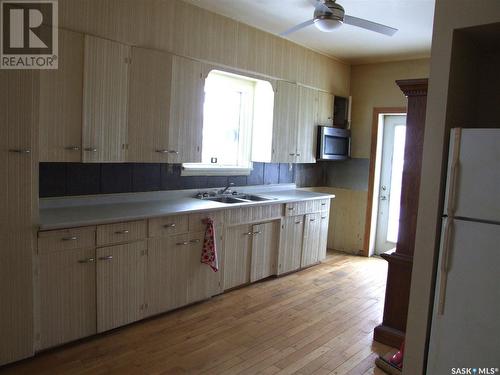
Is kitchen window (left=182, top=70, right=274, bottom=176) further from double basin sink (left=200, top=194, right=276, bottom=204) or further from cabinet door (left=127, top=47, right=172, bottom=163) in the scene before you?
cabinet door (left=127, top=47, right=172, bottom=163)

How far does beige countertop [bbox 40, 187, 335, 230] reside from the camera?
2.64 meters

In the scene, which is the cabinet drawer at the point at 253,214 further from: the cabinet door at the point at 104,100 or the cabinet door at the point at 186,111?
the cabinet door at the point at 104,100

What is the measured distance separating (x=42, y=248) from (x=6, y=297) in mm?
340

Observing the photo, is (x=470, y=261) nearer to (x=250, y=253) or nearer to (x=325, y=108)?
(x=250, y=253)

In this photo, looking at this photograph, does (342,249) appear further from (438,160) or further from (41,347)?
(41,347)

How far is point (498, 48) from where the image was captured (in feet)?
7.92

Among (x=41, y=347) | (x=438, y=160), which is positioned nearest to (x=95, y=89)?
(x=41, y=347)

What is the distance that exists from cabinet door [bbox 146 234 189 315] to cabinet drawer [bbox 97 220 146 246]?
0.14 m

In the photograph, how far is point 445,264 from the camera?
6.72ft

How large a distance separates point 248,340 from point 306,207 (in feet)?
6.52

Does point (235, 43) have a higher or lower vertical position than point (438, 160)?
higher

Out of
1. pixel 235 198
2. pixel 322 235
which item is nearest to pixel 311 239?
pixel 322 235

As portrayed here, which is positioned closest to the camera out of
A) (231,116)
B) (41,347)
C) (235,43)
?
(41,347)

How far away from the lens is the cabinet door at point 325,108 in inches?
204
